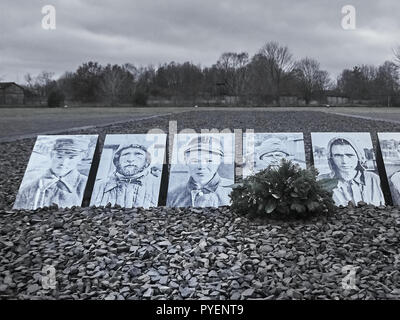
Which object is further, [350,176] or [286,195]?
[350,176]

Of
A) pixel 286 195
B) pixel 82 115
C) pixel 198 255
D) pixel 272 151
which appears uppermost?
pixel 82 115

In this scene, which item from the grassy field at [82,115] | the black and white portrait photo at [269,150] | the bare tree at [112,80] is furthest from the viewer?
the bare tree at [112,80]

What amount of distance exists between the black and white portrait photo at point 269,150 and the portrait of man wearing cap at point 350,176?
359 mm

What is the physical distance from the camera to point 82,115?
55.4 feet

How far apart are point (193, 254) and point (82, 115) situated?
47.8ft

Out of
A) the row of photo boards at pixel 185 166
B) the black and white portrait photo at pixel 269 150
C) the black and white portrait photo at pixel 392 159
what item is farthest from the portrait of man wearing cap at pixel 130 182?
the black and white portrait photo at pixel 392 159

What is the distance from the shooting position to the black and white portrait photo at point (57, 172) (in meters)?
4.66

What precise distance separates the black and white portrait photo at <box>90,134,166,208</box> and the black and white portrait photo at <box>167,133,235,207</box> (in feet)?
0.70

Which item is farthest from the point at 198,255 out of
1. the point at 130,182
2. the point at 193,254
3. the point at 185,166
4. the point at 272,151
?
the point at 272,151

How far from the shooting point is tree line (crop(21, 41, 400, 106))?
10953 millimetres

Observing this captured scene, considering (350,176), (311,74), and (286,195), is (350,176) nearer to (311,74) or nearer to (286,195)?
(286,195)

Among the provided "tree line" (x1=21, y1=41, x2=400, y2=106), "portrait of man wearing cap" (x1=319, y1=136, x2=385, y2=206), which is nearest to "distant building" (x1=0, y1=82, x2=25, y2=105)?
"tree line" (x1=21, y1=41, x2=400, y2=106)

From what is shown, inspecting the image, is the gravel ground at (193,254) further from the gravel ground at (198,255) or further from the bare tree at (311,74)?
the bare tree at (311,74)

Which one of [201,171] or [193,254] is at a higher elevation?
[201,171]
